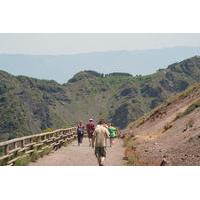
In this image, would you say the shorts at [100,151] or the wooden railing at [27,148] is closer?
the shorts at [100,151]

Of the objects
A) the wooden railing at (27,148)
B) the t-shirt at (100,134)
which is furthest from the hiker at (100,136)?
the wooden railing at (27,148)

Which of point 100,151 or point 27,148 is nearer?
point 100,151

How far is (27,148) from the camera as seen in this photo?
81.6ft

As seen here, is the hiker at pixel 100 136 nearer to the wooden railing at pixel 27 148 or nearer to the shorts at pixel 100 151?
the shorts at pixel 100 151

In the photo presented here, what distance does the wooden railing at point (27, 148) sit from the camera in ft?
68.8

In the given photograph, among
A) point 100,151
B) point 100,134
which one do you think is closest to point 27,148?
point 100,151

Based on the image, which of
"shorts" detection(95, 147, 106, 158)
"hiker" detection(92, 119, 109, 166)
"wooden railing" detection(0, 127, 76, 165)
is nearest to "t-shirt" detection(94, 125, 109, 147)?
"hiker" detection(92, 119, 109, 166)

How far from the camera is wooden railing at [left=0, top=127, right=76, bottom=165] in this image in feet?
68.8

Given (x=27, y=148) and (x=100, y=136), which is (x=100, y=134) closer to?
(x=100, y=136)
